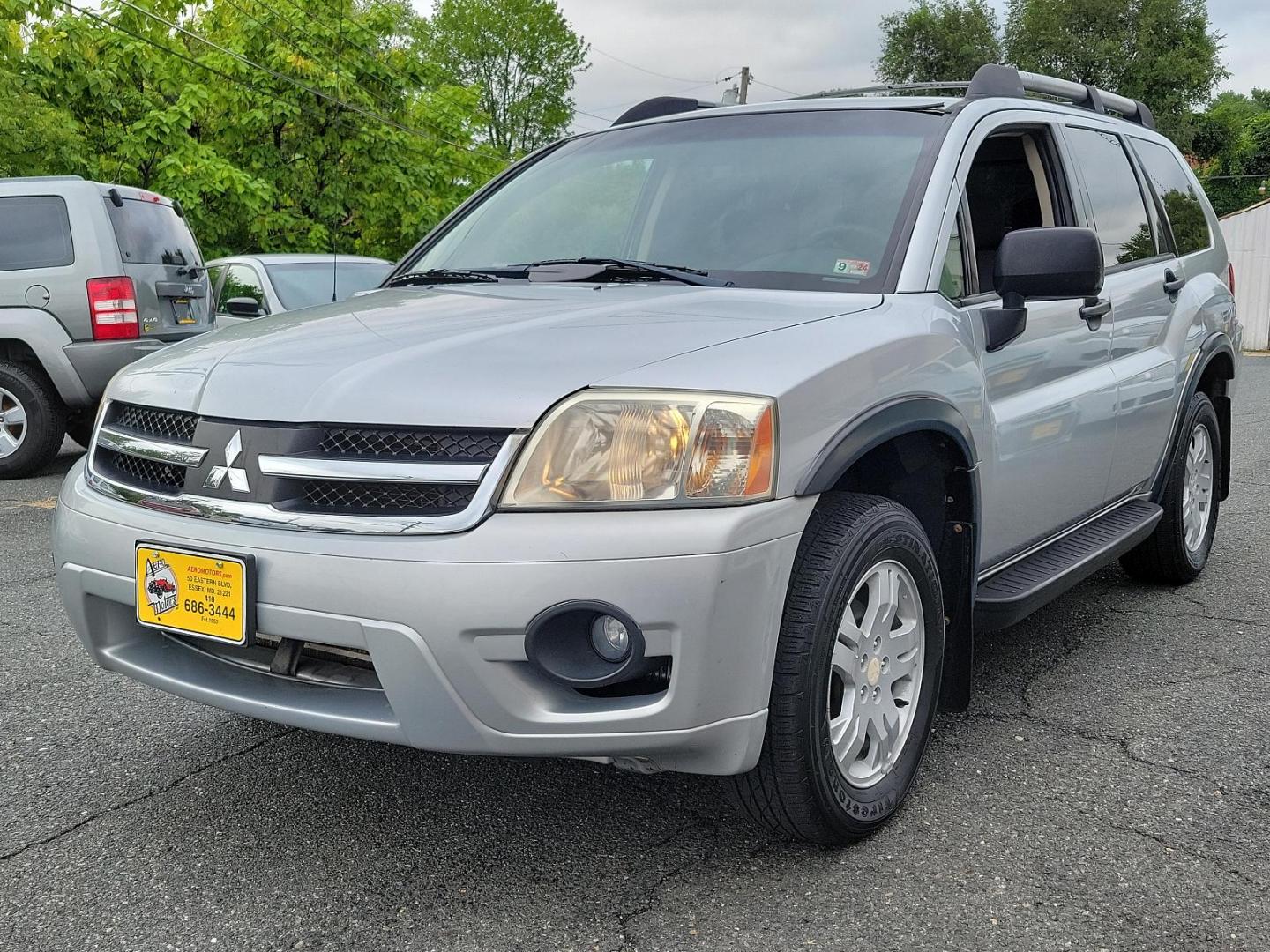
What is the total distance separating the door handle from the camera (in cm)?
372

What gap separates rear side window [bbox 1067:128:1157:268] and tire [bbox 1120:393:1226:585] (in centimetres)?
73

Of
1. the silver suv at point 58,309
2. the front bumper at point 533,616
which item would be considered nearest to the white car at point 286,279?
the silver suv at point 58,309

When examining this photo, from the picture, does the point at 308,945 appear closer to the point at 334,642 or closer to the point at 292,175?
the point at 334,642

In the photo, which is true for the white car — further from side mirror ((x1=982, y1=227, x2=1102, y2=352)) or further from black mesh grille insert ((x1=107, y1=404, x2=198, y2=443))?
side mirror ((x1=982, y1=227, x2=1102, y2=352))

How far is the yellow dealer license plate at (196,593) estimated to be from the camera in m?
2.38

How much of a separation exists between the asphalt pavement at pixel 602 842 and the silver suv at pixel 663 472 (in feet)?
0.74

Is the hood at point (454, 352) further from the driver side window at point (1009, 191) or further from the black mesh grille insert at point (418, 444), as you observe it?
the driver side window at point (1009, 191)

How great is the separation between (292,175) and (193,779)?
60.0ft

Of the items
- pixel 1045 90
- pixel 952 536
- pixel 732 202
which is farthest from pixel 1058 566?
pixel 1045 90

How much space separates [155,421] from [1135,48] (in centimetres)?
5941

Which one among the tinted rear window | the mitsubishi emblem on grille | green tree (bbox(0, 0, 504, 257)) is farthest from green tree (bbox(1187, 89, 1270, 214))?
the mitsubishi emblem on grille

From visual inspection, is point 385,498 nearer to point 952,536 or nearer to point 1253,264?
point 952,536

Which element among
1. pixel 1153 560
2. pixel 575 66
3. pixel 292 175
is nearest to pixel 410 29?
pixel 575 66

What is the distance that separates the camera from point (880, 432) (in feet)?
8.64
